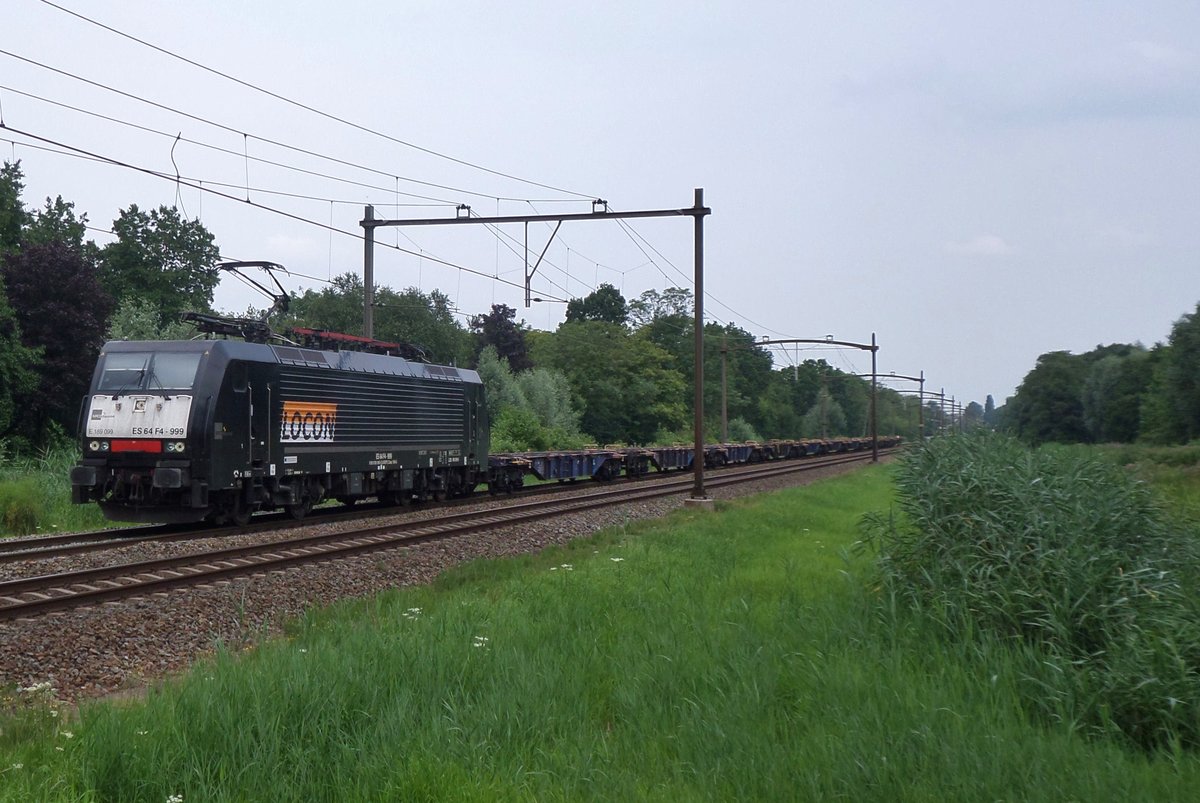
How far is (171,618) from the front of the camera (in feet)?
32.8

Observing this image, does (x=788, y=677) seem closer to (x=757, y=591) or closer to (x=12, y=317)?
(x=757, y=591)

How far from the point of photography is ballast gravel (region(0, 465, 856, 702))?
8234 millimetres

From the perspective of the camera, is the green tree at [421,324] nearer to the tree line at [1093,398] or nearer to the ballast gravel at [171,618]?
the tree line at [1093,398]

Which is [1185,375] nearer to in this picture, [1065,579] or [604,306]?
[1065,579]

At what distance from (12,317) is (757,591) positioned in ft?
110

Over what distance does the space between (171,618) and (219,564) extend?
3.15 meters

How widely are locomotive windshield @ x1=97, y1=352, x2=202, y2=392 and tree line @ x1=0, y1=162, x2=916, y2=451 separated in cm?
461

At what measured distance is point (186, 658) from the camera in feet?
29.3

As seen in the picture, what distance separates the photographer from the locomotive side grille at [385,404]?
19.7 metres

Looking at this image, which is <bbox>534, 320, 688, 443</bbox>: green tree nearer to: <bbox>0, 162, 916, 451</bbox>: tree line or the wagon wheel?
<bbox>0, 162, 916, 451</bbox>: tree line

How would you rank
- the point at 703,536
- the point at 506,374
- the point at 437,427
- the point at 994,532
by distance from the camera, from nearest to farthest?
the point at 994,532
the point at 703,536
the point at 437,427
the point at 506,374

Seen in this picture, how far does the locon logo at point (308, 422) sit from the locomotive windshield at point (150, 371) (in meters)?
2.09

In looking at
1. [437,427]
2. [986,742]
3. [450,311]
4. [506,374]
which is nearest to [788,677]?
[986,742]

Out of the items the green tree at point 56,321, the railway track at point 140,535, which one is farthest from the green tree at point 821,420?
the railway track at point 140,535
